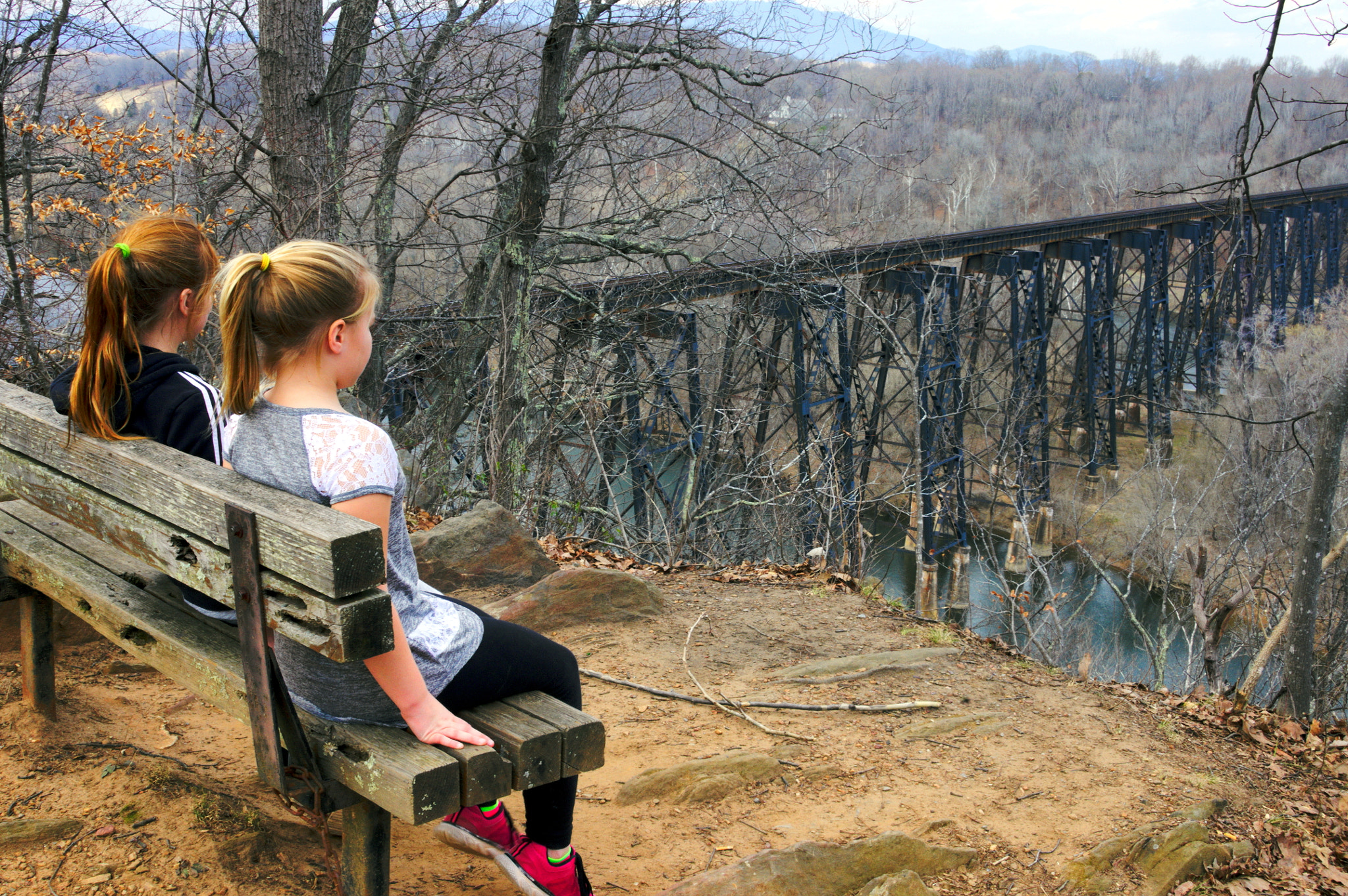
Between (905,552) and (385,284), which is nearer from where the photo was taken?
(385,284)

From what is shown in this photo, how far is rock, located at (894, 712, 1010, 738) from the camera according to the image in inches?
127

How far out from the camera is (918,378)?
35.1ft

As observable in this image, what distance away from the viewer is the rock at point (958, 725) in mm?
3232

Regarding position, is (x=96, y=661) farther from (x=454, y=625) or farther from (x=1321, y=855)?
(x=1321, y=855)

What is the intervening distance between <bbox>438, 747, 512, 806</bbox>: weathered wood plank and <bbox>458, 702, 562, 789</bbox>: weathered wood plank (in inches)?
1.3

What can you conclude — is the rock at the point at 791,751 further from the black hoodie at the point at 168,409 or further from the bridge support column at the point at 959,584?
the bridge support column at the point at 959,584

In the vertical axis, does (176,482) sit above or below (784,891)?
above

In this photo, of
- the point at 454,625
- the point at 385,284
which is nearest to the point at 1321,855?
→ the point at 454,625

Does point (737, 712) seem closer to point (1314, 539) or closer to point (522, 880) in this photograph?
point (522, 880)

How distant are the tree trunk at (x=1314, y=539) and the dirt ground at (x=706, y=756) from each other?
2.66 metres

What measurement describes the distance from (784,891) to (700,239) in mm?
7811

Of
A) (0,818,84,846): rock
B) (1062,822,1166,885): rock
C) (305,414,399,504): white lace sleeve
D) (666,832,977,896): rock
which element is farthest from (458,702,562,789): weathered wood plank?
(1062,822,1166,885): rock

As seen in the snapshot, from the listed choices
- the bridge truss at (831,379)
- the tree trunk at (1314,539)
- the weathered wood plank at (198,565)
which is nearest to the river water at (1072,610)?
the bridge truss at (831,379)

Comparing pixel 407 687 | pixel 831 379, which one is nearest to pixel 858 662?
pixel 407 687
